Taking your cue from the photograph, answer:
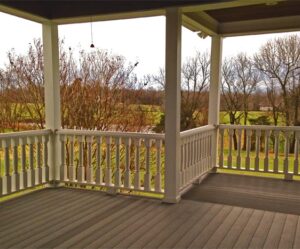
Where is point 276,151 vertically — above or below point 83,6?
below

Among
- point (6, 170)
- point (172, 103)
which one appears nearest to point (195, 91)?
point (172, 103)

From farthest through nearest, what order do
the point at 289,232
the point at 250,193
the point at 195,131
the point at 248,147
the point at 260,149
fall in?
the point at 260,149 < the point at 248,147 < the point at 195,131 < the point at 250,193 < the point at 289,232

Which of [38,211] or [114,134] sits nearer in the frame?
[38,211]

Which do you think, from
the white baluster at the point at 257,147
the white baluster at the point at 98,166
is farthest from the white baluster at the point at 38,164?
the white baluster at the point at 257,147

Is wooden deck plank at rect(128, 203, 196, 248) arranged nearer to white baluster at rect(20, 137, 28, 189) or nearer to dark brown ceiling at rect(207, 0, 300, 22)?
white baluster at rect(20, 137, 28, 189)

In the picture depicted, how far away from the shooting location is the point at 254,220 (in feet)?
10.4

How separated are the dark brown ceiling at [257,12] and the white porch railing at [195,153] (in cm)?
173

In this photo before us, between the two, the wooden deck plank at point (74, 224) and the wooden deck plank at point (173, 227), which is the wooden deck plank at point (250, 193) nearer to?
the wooden deck plank at point (173, 227)

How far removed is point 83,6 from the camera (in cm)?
387

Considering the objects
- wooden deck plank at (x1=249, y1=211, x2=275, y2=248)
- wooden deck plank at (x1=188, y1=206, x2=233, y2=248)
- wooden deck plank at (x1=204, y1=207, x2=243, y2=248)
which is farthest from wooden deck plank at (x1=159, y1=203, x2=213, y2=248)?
wooden deck plank at (x1=249, y1=211, x2=275, y2=248)

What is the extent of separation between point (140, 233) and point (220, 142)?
10.0 feet

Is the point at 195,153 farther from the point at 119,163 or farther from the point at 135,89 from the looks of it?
the point at 135,89

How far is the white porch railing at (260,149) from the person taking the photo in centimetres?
491

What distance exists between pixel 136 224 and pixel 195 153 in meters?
1.80
